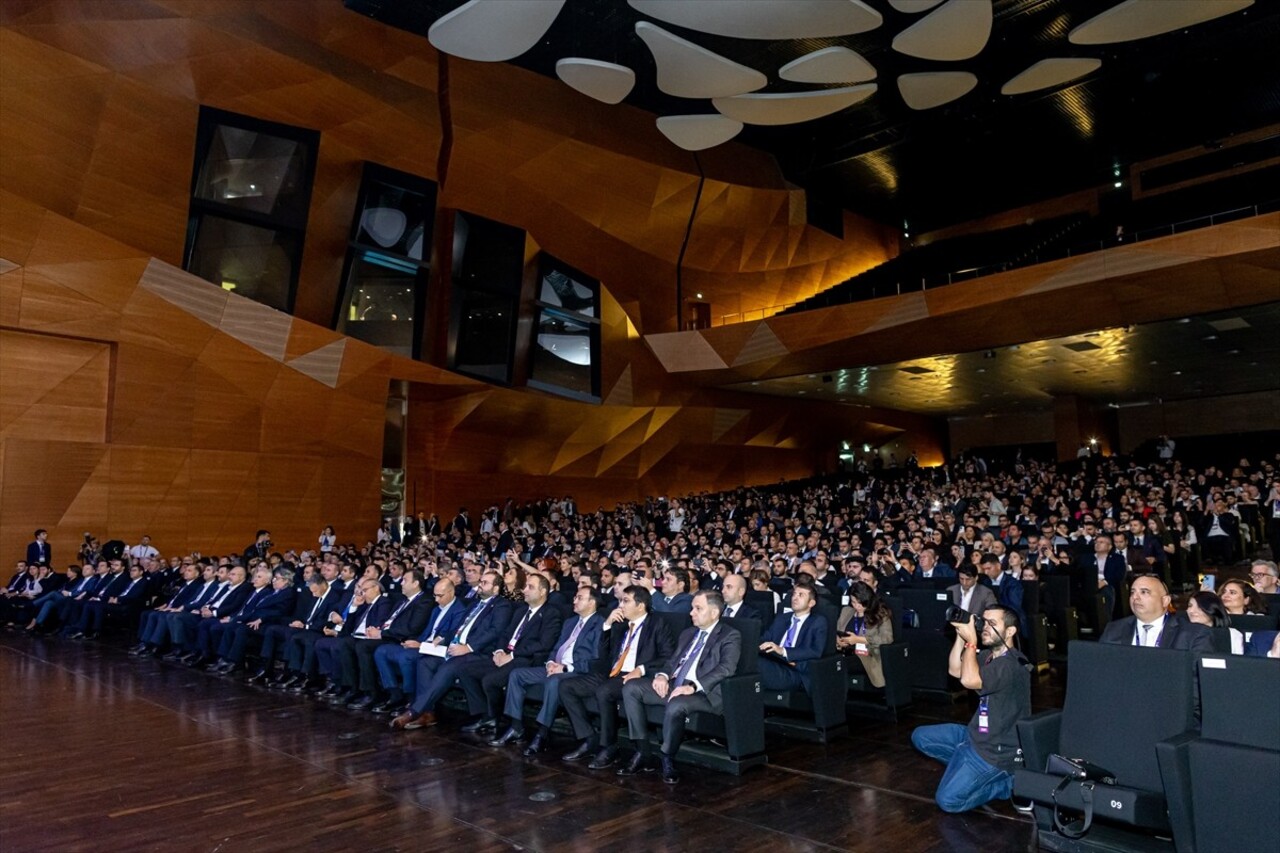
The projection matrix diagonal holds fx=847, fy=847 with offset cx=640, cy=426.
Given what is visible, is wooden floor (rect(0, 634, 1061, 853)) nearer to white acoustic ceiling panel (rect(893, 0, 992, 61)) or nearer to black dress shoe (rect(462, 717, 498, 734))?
black dress shoe (rect(462, 717, 498, 734))

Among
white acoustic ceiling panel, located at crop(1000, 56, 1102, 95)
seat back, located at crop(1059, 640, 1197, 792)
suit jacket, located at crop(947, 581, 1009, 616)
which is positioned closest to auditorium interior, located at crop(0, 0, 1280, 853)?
seat back, located at crop(1059, 640, 1197, 792)

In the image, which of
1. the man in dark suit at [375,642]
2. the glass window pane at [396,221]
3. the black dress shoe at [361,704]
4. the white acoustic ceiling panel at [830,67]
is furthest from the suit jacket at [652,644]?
the glass window pane at [396,221]

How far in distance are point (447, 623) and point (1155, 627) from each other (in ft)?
15.3

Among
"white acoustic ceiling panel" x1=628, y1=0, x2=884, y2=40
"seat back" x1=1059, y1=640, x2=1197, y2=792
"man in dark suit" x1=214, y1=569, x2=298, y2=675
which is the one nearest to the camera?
"seat back" x1=1059, y1=640, x2=1197, y2=792

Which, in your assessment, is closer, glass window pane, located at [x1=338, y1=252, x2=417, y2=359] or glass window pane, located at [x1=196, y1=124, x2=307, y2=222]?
glass window pane, located at [x1=196, y1=124, x2=307, y2=222]

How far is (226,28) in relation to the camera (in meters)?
13.3

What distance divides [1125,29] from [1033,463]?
899cm

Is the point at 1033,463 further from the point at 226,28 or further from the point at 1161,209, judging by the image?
the point at 226,28

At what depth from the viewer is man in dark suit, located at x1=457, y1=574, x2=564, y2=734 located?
571 centimetres

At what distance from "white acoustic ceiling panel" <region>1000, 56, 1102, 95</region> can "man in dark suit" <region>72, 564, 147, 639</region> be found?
16.4 meters

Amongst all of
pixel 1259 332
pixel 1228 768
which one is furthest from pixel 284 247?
pixel 1259 332

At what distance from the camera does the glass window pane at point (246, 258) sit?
14.1m

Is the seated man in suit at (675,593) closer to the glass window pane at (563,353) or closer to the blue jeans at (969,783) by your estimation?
the blue jeans at (969,783)

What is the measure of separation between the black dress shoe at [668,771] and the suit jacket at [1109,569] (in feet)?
18.2
